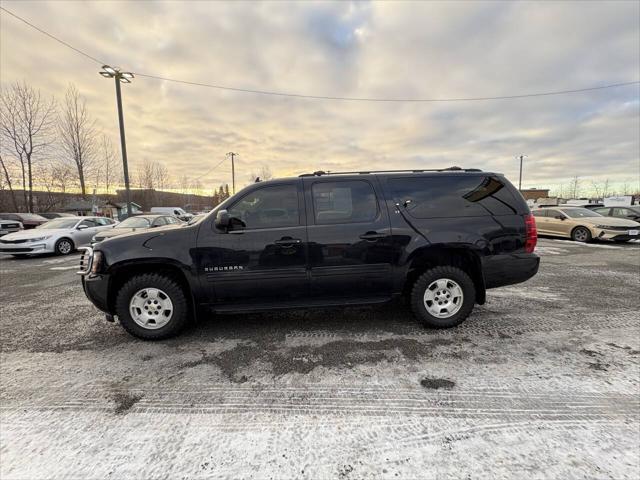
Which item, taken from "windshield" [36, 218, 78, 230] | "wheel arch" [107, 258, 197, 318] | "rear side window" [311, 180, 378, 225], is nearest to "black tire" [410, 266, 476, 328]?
"rear side window" [311, 180, 378, 225]

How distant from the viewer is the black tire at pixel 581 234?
1127 centimetres

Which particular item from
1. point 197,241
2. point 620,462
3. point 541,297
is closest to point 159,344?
point 197,241

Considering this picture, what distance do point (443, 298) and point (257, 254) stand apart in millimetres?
2282

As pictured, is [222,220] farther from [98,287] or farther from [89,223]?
[89,223]

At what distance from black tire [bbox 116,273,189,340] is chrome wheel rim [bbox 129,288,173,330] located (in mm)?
37

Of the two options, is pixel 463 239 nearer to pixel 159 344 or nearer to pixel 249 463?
pixel 249 463

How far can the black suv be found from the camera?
3.35m

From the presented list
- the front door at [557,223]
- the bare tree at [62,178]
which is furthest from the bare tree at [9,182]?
the front door at [557,223]

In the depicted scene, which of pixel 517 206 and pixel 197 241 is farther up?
pixel 517 206

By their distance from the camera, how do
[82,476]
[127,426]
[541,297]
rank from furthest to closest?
[541,297] → [127,426] → [82,476]

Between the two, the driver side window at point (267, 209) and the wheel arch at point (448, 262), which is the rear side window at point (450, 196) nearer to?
the wheel arch at point (448, 262)

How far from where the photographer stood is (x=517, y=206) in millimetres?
3658

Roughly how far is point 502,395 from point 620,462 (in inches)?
27.4

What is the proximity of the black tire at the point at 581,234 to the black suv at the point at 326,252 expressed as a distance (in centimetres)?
1069
